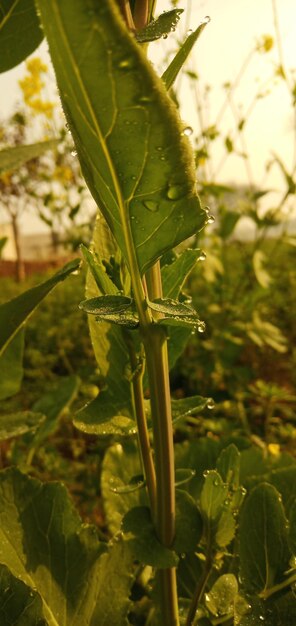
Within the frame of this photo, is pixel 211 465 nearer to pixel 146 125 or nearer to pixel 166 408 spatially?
pixel 166 408

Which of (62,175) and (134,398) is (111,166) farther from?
(62,175)

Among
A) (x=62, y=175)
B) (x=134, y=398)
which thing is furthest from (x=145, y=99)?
Answer: (x=62, y=175)

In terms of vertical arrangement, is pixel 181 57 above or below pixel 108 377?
above

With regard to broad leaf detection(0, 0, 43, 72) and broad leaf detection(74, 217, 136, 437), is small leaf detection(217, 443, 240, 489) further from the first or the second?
broad leaf detection(0, 0, 43, 72)

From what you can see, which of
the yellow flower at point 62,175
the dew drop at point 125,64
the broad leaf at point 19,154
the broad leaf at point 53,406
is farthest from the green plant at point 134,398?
the yellow flower at point 62,175

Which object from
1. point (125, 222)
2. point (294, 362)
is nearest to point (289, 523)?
point (125, 222)

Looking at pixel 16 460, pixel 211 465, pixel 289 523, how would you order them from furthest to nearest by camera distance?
pixel 16 460
pixel 211 465
pixel 289 523

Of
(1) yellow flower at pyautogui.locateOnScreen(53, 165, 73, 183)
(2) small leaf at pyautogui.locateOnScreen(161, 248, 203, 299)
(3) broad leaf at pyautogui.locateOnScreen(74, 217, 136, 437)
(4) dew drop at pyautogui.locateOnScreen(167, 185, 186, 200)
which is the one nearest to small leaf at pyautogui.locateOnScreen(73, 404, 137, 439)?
(3) broad leaf at pyautogui.locateOnScreen(74, 217, 136, 437)
